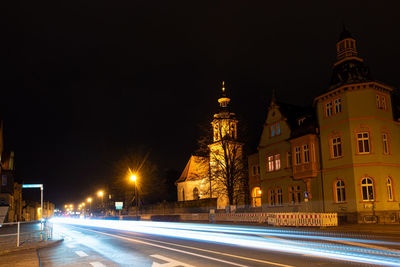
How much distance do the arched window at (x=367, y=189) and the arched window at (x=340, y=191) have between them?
1.87 meters

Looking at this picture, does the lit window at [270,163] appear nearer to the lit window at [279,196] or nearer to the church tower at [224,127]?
the lit window at [279,196]

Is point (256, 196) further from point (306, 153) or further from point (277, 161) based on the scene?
point (306, 153)

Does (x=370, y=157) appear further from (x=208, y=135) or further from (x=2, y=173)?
(x=2, y=173)

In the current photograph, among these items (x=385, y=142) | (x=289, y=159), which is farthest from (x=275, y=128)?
(x=385, y=142)

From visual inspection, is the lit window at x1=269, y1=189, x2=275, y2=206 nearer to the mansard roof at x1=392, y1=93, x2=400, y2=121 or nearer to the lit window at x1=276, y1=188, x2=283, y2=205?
the lit window at x1=276, y1=188, x2=283, y2=205

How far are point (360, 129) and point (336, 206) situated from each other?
7.08 meters

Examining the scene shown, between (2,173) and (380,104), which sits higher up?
(380,104)

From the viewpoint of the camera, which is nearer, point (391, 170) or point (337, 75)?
point (391, 170)

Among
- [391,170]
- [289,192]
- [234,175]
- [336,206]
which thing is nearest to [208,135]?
[234,175]

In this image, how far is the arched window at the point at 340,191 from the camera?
31.1 metres

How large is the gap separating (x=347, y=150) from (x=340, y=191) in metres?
3.78

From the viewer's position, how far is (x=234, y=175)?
151 ft

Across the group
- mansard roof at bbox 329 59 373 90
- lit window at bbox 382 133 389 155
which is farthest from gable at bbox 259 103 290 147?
lit window at bbox 382 133 389 155

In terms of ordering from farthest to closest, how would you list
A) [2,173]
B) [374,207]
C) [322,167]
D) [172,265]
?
[2,173], [322,167], [374,207], [172,265]
